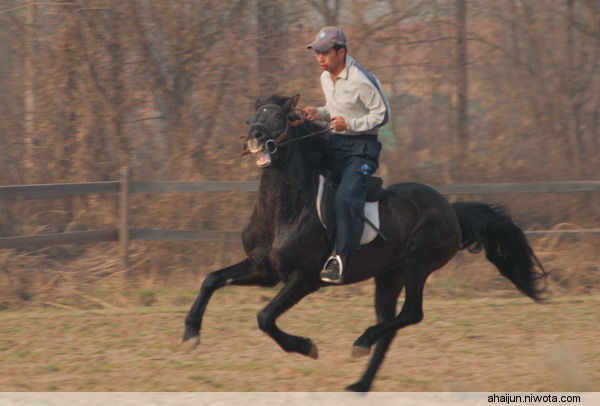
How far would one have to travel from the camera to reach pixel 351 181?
5523mm

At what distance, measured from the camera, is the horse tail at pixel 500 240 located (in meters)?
6.62

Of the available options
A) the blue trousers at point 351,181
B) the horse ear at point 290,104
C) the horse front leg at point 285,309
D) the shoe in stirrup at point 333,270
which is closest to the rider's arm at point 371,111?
the blue trousers at point 351,181

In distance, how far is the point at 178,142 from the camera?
12438 mm

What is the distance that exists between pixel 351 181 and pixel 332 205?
0.21 m

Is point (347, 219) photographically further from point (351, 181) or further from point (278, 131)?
point (278, 131)

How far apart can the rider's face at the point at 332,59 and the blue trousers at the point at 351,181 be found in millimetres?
482

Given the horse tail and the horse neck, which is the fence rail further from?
the horse neck

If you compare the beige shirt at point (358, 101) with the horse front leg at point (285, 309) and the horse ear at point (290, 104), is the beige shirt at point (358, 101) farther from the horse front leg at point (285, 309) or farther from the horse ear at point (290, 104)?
the horse front leg at point (285, 309)

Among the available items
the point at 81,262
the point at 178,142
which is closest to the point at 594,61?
the point at 178,142

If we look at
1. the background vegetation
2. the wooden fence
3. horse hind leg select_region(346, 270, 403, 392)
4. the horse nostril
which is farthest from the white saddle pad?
the background vegetation

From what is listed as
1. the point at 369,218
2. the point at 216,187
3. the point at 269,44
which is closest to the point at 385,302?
the point at 369,218

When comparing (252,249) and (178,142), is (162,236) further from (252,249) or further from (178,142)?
(252,249)

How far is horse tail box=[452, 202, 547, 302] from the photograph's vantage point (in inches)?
261

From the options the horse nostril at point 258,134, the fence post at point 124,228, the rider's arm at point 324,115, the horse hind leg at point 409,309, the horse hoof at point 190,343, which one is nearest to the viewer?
the horse nostril at point 258,134
